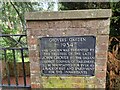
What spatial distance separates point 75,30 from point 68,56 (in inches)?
16.4

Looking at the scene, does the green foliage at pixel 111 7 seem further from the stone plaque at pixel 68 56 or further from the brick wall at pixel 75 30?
the stone plaque at pixel 68 56

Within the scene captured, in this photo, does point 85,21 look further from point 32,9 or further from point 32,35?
point 32,9

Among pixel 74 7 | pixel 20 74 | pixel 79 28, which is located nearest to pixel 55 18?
pixel 79 28

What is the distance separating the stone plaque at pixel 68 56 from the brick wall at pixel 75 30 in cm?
6

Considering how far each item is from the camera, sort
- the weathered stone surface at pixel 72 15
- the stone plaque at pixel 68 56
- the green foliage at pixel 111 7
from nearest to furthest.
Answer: the weathered stone surface at pixel 72 15 < the stone plaque at pixel 68 56 < the green foliage at pixel 111 7

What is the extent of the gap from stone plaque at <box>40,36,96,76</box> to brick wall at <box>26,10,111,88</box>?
6 centimetres

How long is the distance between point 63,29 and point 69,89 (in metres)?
0.97

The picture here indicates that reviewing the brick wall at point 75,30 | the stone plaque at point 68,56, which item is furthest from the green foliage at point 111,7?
the stone plaque at point 68,56

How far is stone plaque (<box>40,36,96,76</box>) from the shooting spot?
2.84 m

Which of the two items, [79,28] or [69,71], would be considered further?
[69,71]

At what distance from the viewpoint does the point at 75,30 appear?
2.80 meters

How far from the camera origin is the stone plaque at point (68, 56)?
2.84m

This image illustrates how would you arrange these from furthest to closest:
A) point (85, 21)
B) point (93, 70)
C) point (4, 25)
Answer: point (4, 25)
point (93, 70)
point (85, 21)

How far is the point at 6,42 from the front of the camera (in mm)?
5562
